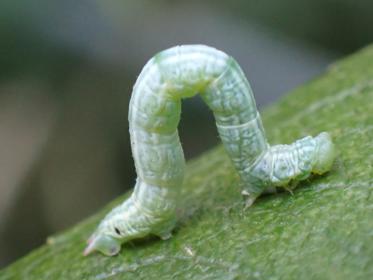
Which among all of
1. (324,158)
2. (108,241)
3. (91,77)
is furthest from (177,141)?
(91,77)

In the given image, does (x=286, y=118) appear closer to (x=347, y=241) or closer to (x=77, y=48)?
(x=347, y=241)

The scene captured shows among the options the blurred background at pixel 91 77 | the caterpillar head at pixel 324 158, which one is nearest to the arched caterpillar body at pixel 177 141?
the caterpillar head at pixel 324 158

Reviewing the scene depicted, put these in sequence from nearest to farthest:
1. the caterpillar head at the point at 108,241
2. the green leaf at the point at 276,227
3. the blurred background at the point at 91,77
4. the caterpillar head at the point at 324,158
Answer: the green leaf at the point at 276,227
the caterpillar head at the point at 324,158
the caterpillar head at the point at 108,241
the blurred background at the point at 91,77

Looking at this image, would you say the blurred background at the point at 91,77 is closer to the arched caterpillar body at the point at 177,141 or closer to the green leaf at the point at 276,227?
the green leaf at the point at 276,227

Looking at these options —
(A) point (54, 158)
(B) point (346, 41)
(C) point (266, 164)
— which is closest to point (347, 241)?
(C) point (266, 164)

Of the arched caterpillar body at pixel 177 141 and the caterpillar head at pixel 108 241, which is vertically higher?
the arched caterpillar body at pixel 177 141

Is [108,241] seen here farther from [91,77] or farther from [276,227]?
[91,77]

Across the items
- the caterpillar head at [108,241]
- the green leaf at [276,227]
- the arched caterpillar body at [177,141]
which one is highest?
the arched caterpillar body at [177,141]
